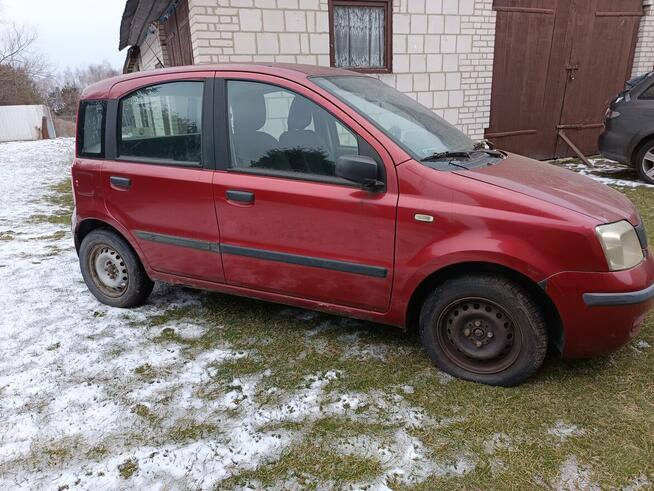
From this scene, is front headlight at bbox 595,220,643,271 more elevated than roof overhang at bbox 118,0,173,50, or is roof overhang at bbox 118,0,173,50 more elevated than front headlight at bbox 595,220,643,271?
roof overhang at bbox 118,0,173,50

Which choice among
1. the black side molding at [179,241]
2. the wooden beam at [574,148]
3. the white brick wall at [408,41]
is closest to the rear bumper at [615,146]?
the wooden beam at [574,148]

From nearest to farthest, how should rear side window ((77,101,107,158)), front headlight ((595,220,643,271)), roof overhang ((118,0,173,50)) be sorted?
front headlight ((595,220,643,271)) → rear side window ((77,101,107,158)) → roof overhang ((118,0,173,50))

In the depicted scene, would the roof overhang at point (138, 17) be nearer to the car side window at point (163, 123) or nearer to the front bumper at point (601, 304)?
the car side window at point (163, 123)

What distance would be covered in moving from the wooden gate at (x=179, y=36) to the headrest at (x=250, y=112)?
4.90 metres

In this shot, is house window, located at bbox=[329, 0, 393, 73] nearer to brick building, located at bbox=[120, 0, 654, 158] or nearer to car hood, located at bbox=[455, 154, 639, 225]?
brick building, located at bbox=[120, 0, 654, 158]

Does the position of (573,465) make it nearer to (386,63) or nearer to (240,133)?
(240,133)

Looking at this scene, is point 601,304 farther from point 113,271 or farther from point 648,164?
point 648,164

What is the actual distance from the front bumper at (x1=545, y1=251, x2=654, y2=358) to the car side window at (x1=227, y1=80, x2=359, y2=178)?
1.30m

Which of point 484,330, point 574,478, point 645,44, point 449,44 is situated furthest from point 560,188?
point 645,44

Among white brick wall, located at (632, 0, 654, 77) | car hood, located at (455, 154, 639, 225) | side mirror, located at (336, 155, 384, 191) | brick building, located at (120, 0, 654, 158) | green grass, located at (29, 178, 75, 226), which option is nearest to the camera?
car hood, located at (455, 154, 639, 225)

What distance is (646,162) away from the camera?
7.23 metres

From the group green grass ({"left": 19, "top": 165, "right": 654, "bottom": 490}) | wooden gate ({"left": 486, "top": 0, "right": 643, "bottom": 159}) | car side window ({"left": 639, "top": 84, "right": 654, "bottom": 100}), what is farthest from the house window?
green grass ({"left": 19, "top": 165, "right": 654, "bottom": 490})

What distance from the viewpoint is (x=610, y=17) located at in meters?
9.14

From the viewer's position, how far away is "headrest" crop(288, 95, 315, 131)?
2.79m
